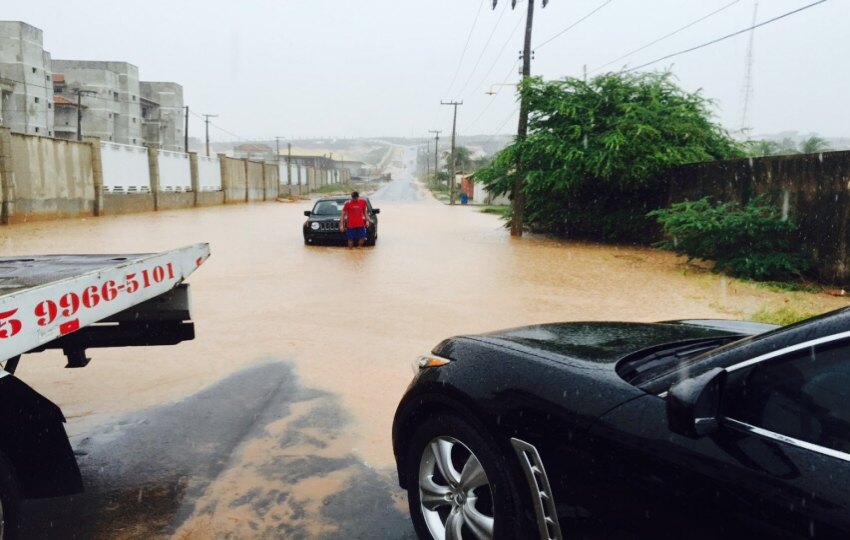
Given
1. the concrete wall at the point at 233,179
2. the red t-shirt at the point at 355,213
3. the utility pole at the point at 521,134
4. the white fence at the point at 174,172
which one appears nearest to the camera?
the red t-shirt at the point at 355,213

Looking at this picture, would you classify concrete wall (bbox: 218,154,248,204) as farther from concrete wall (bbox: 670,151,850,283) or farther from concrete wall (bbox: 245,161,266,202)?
concrete wall (bbox: 670,151,850,283)

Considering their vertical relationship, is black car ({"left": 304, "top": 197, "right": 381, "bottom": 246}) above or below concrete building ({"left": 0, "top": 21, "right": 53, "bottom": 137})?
below

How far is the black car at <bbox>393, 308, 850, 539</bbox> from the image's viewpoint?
5.58 ft

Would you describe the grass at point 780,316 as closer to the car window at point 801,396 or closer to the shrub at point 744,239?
the shrub at point 744,239

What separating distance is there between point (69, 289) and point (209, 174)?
131ft

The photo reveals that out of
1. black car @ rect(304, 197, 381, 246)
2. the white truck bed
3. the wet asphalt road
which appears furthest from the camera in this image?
black car @ rect(304, 197, 381, 246)

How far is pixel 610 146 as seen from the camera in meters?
17.2

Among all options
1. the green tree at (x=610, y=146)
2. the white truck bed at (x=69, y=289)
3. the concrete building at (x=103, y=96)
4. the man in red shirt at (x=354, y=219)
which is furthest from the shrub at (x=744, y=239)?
the concrete building at (x=103, y=96)

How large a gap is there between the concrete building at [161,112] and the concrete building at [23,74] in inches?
1057

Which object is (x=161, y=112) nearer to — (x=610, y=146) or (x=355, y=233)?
(x=355, y=233)

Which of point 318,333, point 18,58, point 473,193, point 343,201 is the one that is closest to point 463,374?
point 318,333

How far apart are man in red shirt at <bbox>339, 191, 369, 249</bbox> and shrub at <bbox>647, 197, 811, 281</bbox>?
7428 millimetres

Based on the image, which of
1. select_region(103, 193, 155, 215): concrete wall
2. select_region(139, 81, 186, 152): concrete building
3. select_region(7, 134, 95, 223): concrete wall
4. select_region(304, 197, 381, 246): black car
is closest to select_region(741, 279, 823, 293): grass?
select_region(304, 197, 381, 246): black car

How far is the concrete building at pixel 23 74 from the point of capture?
220ft
